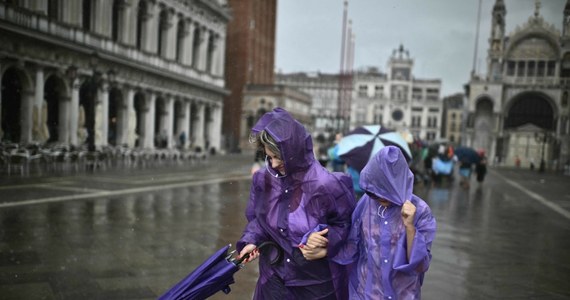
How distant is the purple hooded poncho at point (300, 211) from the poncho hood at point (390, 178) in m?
0.17

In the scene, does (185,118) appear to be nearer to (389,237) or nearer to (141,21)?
(141,21)

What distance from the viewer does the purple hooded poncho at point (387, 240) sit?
2.73 meters

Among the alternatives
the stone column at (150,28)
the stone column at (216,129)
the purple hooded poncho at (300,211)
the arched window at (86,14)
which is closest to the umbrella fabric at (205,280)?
the purple hooded poncho at (300,211)

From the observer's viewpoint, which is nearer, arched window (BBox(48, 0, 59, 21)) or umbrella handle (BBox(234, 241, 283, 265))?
umbrella handle (BBox(234, 241, 283, 265))

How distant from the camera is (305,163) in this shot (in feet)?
9.20

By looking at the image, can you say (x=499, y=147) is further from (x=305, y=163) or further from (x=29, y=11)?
(x=305, y=163)

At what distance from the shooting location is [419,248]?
2.66 m

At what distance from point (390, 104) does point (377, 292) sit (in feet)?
357

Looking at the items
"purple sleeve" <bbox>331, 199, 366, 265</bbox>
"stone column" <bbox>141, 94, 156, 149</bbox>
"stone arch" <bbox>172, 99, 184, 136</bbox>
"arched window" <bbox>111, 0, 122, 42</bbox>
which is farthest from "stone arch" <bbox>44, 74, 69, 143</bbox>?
"purple sleeve" <bbox>331, 199, 366, 265</bbox>

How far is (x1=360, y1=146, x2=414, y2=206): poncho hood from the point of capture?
9.09 ft

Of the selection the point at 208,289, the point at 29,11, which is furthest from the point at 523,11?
the point at 29,11

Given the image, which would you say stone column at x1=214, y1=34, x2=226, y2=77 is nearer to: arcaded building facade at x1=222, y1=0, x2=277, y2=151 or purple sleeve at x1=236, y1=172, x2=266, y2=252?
arcaded building facade at x1=222, y1=0, x2=277, y2=151

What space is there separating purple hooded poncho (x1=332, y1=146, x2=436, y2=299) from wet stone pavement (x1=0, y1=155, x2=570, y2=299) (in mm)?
2450

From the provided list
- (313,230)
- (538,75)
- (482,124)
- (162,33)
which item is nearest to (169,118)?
(162,33)
